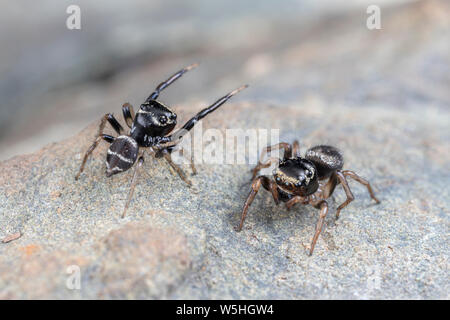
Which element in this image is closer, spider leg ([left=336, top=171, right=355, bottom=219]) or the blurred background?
spider leg ([left=336, top=171, right=355, bottom=219])

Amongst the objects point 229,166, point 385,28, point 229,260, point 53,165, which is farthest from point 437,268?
point 385,28

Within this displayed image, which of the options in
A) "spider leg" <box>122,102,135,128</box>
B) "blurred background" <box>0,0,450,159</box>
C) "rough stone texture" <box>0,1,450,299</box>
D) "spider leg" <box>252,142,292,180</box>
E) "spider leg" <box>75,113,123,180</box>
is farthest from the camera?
"blurred background" <box>0,0,450,159</box>

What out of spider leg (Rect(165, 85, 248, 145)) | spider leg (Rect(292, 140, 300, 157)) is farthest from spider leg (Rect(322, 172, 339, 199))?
spider leg (Rect(165, 85, 248, 145))

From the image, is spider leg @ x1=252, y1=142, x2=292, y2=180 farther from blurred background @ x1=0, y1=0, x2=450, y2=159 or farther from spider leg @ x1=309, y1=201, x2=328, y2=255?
blurred background @ x1=0, y1=0, x2=450, y2=159

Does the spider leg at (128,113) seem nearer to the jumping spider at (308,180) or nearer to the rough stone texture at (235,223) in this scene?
the rough stone texture at (235,223)

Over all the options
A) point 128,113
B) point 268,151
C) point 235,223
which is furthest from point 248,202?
point 128,113

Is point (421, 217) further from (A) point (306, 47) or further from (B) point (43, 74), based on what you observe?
(B) point (43, 74)

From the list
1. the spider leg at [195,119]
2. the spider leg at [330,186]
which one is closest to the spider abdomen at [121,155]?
the spider leg at [195,119]
